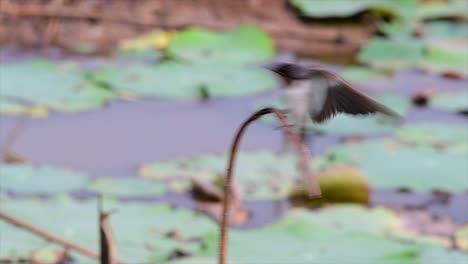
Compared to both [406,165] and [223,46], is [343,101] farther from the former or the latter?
[223,46]

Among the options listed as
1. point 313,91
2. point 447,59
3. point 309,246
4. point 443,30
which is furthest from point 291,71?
point 443,30

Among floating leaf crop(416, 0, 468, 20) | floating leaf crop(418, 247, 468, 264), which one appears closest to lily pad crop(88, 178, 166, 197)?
floating leaf crop(418, 247, 468, 264)

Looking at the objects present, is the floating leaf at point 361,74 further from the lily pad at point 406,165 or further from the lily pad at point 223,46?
the lily pad at point 406,165

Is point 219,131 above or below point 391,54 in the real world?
below

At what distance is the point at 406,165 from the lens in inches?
101

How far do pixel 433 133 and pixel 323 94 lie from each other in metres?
1.92

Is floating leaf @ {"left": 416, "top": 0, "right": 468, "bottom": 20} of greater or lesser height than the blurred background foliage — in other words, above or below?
above

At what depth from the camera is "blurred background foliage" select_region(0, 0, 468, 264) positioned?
6.70 feet

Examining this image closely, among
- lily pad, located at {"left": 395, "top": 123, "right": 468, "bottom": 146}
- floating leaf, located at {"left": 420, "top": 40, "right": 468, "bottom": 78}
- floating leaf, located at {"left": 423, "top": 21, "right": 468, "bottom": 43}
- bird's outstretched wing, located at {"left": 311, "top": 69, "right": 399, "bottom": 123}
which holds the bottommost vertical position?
bird's outstretched wing, located at {"left": 311, "top": 69, "right": 399, "bottom": 123}

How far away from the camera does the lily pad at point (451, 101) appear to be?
3.08 meters

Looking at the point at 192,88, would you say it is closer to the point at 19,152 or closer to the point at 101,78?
the point at 101,78

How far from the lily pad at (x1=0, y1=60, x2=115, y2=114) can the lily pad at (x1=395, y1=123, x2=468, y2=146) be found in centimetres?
89

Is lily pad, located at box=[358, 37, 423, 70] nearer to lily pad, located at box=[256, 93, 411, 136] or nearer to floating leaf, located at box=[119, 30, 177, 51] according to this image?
lily pad, located at box=[256, 93, 411, 136]

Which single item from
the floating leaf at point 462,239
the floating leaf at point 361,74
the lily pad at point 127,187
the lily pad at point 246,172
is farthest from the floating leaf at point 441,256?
the floating leaf at point 361,74
